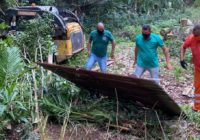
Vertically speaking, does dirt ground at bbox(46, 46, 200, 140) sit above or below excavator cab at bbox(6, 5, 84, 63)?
below

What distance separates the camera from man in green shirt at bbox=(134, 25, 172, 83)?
298 inches

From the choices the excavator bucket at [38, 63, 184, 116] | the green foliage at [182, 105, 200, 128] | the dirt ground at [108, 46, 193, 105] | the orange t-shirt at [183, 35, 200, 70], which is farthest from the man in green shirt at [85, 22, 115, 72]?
the green foliage at [182, 105, 200, 128]

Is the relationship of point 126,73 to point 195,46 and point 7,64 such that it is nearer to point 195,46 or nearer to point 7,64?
point 195,46

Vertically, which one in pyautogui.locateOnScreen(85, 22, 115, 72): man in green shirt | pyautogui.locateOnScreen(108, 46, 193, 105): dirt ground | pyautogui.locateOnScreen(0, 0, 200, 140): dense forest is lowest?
pyautogui.locateOnScreen(108, 46, 193, 105): dirt ground

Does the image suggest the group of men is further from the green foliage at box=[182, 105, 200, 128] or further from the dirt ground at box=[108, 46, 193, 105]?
the dirt ground at box=[108, 46, 193, 105]

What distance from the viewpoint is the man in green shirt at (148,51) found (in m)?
7.58

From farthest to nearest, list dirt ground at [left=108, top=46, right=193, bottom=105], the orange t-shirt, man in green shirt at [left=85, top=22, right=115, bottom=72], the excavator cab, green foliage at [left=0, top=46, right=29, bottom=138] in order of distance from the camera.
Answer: the excavator cab, man in green shirt at [left=85, top=22, right=115, bottom=72], dirt ground at [left=108, top=46, right=193, bottom=105], the orange t-shirt, green foliage at [left=0, top=46, right=29, bottom=138]

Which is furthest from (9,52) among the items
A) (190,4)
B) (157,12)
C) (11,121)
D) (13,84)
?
(190,4)

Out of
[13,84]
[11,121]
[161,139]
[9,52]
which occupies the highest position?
[9,52]

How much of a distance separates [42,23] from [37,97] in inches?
165

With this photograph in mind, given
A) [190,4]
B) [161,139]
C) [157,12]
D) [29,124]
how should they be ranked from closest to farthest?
[29,124], [161,139], [157,12], [190,4]

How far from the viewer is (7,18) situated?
1160 cm

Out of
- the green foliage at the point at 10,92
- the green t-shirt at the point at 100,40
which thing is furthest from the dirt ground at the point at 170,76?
the green foliage at the point at 10,92

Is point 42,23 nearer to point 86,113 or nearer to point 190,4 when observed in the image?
point 86,113
